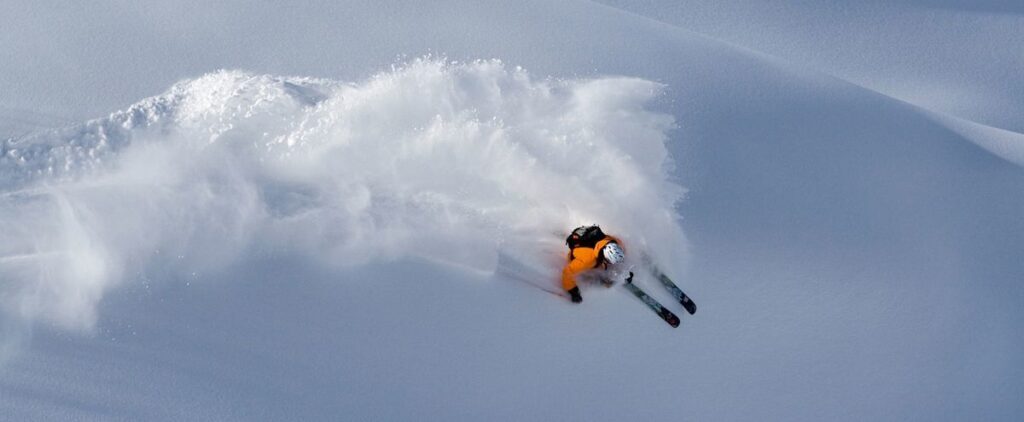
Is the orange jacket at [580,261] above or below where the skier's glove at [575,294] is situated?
above

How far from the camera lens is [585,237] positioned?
8.72 metres

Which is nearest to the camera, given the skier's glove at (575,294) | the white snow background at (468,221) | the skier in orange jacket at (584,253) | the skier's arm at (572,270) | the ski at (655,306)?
the white snow background at (468,221)

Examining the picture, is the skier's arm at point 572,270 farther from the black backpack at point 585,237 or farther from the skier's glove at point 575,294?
the black backpack at point 585,237

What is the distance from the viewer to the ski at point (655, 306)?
8.86m

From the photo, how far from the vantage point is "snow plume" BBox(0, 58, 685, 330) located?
8125 millimetres

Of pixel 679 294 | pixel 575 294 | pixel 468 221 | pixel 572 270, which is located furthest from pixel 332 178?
pixel 679 294

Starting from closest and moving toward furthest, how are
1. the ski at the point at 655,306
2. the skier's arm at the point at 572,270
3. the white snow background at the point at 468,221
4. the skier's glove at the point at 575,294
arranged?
1. the white snow background at the point at 468,221
2. the skier's arm at the point at 572,270
3. the skier's glove at the point at 575,294
4. the ski at the point at 655,306

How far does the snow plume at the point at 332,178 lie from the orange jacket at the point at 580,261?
25 centimetres

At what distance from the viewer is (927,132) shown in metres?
10.3

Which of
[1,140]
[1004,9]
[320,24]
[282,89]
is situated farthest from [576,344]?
[1004,9]

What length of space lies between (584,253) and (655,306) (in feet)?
3.27

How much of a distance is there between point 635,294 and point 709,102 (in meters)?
2.55

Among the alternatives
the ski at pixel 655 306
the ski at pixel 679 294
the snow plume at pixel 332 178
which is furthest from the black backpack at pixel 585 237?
the ski at pixel 679 294

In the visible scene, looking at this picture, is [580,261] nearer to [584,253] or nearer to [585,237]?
[584,253]
